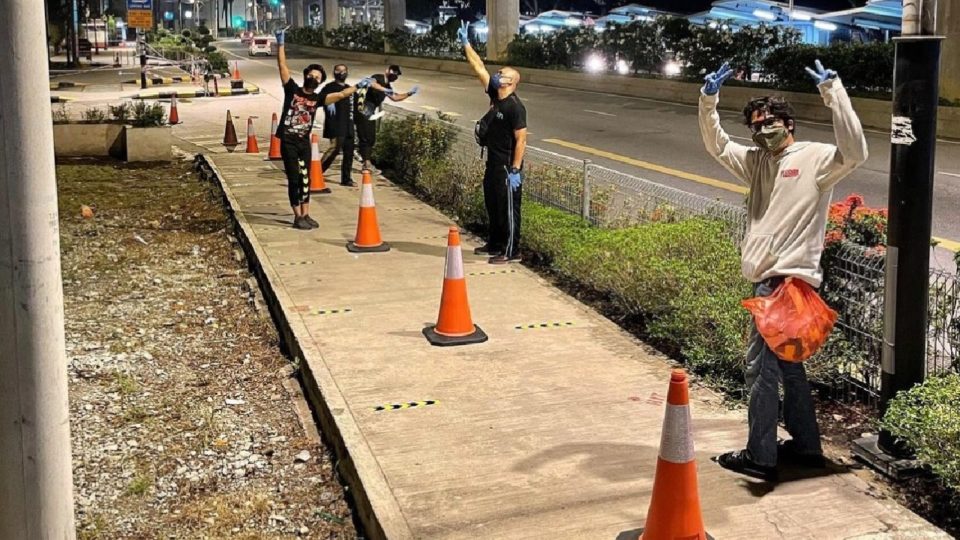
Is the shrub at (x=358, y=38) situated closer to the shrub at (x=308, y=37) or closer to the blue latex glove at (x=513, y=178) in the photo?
the shrub at (x=308, y=37)

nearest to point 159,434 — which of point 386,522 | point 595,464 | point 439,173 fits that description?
→ point 386,522

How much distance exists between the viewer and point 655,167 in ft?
51.0

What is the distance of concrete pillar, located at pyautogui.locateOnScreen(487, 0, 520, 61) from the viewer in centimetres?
4388

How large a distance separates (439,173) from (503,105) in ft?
11.8

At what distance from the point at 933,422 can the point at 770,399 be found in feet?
2.17

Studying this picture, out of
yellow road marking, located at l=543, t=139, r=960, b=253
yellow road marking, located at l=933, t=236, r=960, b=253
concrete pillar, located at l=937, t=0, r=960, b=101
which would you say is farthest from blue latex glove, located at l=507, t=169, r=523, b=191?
concrete pillar, located at l=937, t=0, r=960, b=101

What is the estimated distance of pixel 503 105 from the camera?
29.2 ft

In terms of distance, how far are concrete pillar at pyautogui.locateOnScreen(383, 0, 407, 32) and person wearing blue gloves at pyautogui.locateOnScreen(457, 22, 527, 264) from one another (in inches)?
2299

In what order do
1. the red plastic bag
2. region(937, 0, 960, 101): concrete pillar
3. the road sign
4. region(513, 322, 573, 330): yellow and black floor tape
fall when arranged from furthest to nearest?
1. the road sign
2. region(937, 0, 960, 101): concrete pillar
3. region(513, 322, 573, 330): yellow and black floor tape
4. the red plastic bag

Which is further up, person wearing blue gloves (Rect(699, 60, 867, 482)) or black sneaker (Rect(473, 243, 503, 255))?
person wearing blue gloves (Rect(699, 60, 867, 482))

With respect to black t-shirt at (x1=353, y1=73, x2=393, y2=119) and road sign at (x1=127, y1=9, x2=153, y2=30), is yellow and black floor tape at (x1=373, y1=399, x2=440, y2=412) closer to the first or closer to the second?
black t-shirt at (x1=353, y1=73, x2=393, y2=119)

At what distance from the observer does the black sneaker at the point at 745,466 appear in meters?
4.61

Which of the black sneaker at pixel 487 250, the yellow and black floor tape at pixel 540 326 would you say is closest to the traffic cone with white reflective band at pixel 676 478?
the yellow and black floor tape at pixel 540 326

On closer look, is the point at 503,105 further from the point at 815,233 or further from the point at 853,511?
the point at 853,511
